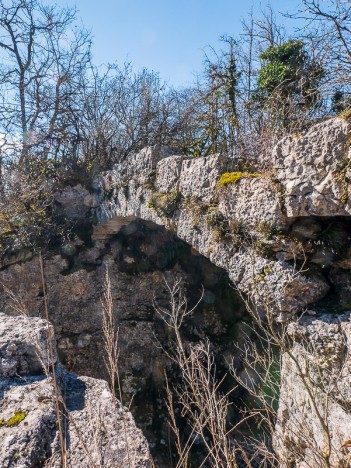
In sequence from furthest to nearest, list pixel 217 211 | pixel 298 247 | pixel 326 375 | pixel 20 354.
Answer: pixel 217 211 → pixel 298 247 → pixel 20 354 → pixel 326 375

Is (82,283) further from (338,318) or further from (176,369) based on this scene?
(338,318)

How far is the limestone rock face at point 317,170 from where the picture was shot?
2.33 metres

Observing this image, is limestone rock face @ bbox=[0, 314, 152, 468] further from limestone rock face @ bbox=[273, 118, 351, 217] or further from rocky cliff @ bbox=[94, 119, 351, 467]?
limestone rock face @ bbox=[273, 118, 351, 217]

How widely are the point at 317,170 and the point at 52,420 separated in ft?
7.43

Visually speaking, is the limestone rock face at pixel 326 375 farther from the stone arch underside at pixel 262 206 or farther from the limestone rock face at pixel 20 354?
the limestone rock face at pixel 20 354

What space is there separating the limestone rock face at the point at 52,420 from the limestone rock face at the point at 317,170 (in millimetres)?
1787

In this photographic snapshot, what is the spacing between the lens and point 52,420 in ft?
6.66

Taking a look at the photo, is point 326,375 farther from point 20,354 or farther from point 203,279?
point 203,279

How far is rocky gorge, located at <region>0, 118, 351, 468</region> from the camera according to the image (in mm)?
2235

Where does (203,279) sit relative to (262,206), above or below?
below

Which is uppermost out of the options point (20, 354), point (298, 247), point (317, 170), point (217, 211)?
point (317, 170)

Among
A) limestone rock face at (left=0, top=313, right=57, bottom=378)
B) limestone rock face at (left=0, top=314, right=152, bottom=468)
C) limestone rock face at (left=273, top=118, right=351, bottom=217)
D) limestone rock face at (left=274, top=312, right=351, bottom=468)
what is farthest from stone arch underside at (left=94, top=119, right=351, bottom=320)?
limestone rock face at (left=0, top=313, right=57, bottom=378)

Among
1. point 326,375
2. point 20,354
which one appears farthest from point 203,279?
point 20,354

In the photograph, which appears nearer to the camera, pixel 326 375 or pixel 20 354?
pixel 326 375
